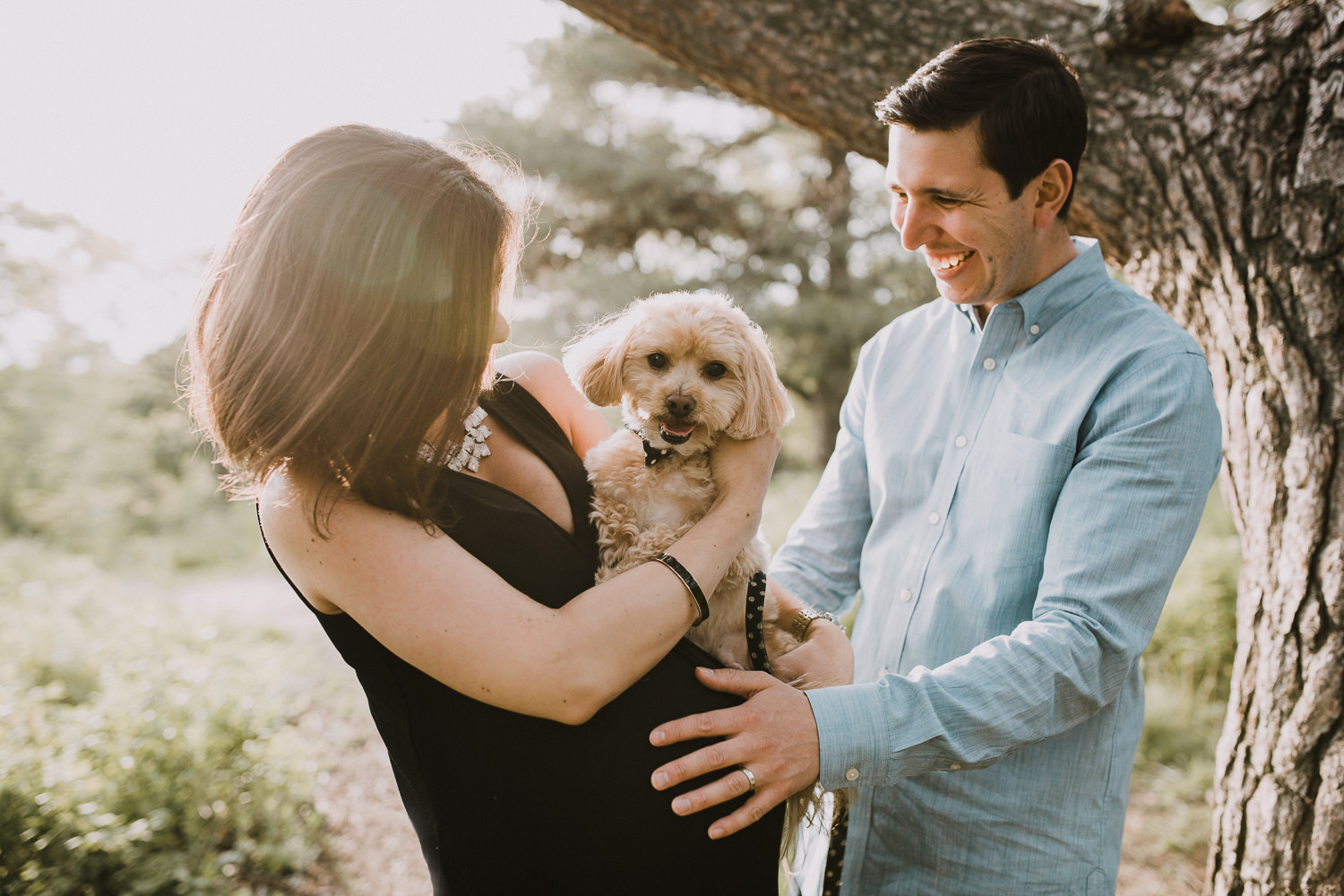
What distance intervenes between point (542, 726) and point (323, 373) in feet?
2.63

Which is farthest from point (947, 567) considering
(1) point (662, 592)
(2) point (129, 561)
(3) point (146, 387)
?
(3) point (146, 387)

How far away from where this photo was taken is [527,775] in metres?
1.52

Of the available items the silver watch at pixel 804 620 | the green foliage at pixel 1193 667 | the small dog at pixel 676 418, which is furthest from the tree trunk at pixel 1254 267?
the green foliage at pixel 1193 667

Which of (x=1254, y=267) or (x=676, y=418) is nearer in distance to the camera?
(x=1254, y=267)

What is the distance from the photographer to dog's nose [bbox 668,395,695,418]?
225 cm

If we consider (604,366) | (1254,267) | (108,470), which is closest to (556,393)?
(604,366)

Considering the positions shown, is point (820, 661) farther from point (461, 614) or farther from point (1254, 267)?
point (1254, 267)

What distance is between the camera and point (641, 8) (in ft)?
9.21

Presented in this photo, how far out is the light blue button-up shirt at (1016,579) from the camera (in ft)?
5.02

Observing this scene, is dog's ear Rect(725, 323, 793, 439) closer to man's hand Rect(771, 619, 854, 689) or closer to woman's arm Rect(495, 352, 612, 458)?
woman's arm Rect(495, 352, 612, 458)

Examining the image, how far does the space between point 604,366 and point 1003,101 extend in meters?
1.31

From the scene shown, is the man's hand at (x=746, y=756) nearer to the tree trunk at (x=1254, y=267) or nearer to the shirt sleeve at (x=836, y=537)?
the shirt sleeve at (x=836, y=537)

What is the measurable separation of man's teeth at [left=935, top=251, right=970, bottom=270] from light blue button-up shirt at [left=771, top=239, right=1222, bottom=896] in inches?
6.5

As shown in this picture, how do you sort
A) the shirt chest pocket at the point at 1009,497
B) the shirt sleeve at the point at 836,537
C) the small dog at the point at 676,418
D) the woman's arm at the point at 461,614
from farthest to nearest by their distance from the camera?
the shirt sleeve at the point at 836,537
the small dog at the point at 676,418
the shirt chest pocket at the point at 1009,497
the woman's arm at the point at 461,614
